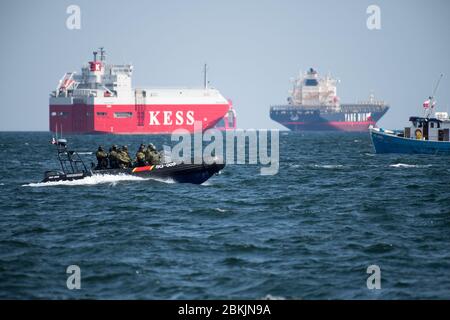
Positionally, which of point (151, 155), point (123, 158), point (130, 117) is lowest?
point (123, 158)

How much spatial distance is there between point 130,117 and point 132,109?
1.56 metres

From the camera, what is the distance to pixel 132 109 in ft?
467

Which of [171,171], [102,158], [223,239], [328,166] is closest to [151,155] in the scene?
Result: [171,171]

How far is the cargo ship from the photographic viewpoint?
461ft

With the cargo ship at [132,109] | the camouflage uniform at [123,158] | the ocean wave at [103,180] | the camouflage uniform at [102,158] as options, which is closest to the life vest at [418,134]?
the ocean wave at [103,180]

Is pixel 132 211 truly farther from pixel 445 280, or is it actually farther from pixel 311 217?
pixel 445 280

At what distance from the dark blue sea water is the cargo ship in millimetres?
100994

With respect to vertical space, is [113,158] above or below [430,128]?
below

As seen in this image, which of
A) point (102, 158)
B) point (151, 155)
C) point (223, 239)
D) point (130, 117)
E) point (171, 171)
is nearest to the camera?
point (223, 239)

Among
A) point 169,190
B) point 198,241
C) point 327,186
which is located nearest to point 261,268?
point 198,241

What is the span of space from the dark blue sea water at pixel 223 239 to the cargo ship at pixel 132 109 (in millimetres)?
100994

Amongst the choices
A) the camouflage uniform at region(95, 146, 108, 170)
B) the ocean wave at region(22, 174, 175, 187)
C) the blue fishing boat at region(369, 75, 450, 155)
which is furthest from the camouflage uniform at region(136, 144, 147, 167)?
the blue fishing boat at region(369, 75, 450, 155)

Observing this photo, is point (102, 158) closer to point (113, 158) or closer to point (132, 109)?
point (113, 158)

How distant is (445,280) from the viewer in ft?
61.1
